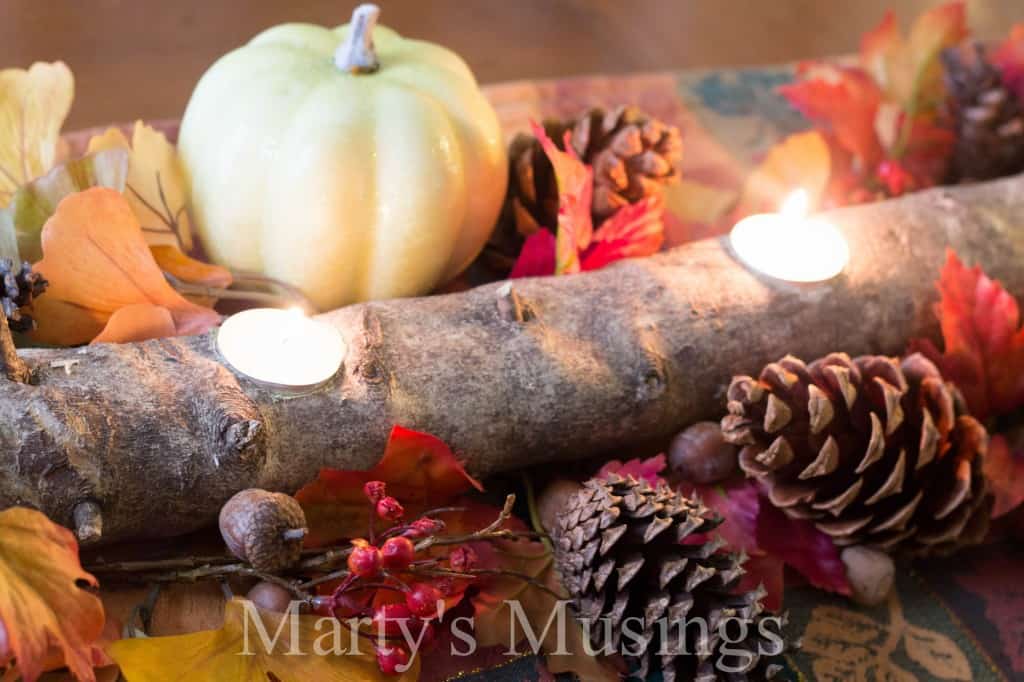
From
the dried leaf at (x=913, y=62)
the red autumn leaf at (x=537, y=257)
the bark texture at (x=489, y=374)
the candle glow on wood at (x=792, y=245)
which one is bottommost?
the bark texture at (x=489, y=374)

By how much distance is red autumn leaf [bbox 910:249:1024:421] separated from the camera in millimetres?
763

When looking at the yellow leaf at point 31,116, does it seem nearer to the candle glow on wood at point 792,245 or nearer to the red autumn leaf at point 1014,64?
the candle glow on wood at point 792,245

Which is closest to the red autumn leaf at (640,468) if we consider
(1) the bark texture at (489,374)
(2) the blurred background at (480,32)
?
(1) the bark texture at (489,374)

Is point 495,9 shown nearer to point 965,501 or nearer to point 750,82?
point 750,82

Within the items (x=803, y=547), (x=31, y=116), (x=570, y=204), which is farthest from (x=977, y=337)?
(x=31, y=116)

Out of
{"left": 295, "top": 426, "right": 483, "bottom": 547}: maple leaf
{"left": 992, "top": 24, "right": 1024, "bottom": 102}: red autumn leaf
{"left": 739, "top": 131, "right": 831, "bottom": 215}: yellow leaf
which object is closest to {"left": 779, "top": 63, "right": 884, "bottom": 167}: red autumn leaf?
{"left": 739, "top": 131, "right": 831, "bottom": 215}: yellow leaf

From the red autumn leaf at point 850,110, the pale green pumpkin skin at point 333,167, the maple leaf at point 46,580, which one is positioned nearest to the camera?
the maple leaf at point 46,580

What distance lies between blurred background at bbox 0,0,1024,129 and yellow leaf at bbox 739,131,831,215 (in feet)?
2.09

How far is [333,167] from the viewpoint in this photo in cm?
71

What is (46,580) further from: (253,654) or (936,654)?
(936,654)

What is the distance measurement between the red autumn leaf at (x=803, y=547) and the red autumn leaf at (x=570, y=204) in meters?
0.23

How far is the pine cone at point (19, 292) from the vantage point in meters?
0.62

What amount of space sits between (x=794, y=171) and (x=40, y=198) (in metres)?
0.65

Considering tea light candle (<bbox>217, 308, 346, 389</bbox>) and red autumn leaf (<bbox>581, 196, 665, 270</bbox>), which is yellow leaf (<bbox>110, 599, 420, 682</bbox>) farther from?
red autumn leaf (<bbox>581, 196, 665, 270</bbox>)
